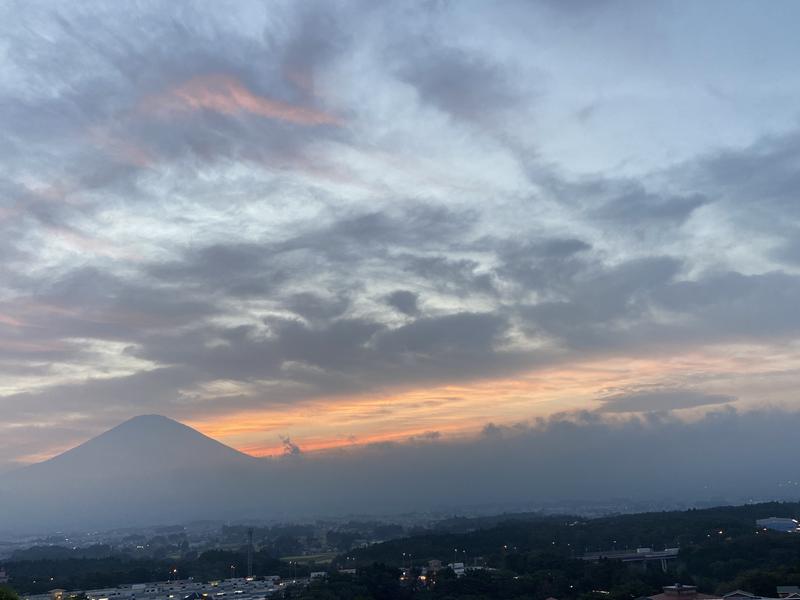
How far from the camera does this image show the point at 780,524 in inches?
2815

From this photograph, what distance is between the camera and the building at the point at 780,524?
226 feet

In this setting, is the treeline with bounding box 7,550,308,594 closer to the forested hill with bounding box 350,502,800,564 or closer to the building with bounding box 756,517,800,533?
the forested hill with bounding box 350,502,800,564

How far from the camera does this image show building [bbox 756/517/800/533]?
6878 centimetres

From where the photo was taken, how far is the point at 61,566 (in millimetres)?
72500

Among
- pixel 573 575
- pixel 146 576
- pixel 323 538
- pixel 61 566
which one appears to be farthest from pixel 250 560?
pixel 323 538

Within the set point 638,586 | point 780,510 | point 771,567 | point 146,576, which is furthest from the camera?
point 780,510

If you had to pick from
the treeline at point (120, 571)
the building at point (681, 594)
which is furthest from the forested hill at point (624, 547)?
the treeline at point (120, 571)

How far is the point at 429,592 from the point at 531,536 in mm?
33129

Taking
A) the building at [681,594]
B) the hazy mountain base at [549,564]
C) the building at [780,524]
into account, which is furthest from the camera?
the building at [780,524]

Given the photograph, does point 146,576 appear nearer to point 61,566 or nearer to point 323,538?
point 61,566

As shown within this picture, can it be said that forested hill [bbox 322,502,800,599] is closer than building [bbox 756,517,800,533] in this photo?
Yes

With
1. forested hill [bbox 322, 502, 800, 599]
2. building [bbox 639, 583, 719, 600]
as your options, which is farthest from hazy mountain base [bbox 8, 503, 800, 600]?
building [bbox 639, 583, 719, 600]

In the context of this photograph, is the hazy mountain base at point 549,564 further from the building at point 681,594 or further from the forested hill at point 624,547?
the building at point 681,594

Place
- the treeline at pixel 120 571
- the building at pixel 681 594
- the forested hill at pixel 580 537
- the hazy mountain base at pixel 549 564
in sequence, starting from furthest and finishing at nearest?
the forested hill at pixel 580 537
the treeline at pixel 120 571
the hazy mountain base at pixel 549 564
the building at pixel 681 594
